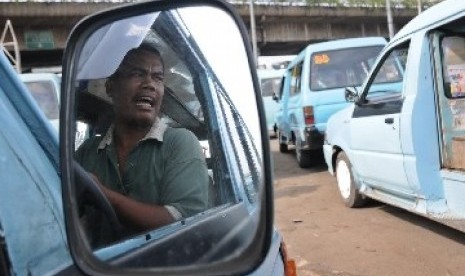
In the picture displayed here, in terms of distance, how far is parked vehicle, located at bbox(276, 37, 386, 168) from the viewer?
26.6 feet

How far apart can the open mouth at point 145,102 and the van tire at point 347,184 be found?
4877mm

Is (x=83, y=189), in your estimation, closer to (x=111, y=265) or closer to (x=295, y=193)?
(x=111, y=265)

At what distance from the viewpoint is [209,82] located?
4.58ft

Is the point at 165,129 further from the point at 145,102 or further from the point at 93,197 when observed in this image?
the point at 93,197

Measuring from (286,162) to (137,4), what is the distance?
989cm

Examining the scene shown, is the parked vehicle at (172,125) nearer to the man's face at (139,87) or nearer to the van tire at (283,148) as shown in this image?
the man's face at (139,87)

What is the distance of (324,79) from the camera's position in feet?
27.5

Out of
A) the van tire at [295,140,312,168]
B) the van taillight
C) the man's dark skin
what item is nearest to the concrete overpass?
the van tire at [295,140,312,168]

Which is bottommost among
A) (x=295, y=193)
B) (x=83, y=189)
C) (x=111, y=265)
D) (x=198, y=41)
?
(x=295, y=193)

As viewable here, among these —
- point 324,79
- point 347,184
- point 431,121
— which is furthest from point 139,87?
point 324,79

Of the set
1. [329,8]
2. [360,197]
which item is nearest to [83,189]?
[360,197]

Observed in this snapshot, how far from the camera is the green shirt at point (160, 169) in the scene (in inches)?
50.4

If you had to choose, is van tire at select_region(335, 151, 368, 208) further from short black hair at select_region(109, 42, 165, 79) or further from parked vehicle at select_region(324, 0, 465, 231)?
short black hair at select_region(109, 42, 165, 79)

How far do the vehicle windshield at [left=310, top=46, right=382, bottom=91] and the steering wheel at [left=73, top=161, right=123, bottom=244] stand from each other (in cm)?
728
